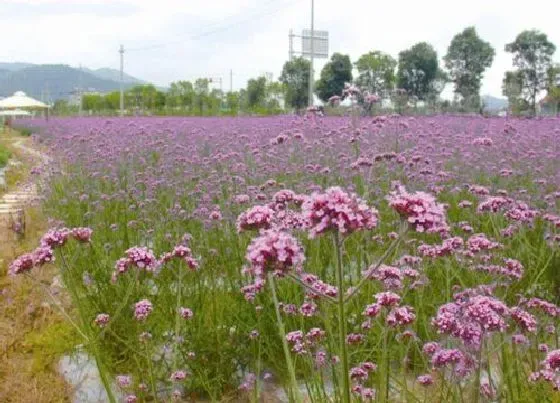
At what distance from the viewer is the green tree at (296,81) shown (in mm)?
69375

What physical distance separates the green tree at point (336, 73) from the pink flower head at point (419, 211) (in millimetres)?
67687

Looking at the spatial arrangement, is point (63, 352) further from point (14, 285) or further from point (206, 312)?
point (14, 285)

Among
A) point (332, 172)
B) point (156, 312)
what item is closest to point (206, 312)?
point (156, 312)

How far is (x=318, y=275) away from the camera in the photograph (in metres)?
4.14

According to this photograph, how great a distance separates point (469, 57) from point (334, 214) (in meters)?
68.9

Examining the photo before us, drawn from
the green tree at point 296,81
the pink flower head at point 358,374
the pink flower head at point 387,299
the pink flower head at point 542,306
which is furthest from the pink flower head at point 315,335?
the green tree at point 296,81

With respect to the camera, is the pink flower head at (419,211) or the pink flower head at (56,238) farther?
the pink flower head at (56,238)

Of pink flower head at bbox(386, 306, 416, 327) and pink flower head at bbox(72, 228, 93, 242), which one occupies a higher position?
pink flower head at bbox(72, 228, 93, 242)

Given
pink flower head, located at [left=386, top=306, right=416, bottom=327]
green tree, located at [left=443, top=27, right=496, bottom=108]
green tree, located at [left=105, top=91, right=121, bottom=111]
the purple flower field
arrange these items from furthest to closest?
1. green tree, located at [left=105, top=91, right=121, bottom=111]
2. green tree, located at [left=443, top=27, right=496, bottom=108]
3. pink flower head, located at [left=386, top=306, right=416, bottom=327]
4. the purple flower field

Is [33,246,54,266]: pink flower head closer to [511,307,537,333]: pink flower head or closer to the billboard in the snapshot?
[511,307,537,333]: pink flower head

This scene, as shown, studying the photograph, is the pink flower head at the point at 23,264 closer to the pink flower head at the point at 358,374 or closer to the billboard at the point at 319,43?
the pink flower head at the point at 358,374

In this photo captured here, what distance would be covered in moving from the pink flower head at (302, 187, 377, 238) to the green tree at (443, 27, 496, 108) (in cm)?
6692

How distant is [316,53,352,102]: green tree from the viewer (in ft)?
226

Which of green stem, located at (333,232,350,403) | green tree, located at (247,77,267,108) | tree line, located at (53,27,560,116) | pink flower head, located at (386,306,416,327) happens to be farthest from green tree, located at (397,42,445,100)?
green stem, located at (333,232,350,403)
